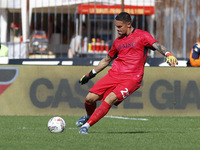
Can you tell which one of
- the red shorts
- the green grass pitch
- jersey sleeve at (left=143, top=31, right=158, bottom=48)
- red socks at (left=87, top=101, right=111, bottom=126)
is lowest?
the green grass pitch

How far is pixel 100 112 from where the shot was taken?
8.40 m

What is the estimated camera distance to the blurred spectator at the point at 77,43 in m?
17.7

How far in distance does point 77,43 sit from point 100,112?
10.0 meters

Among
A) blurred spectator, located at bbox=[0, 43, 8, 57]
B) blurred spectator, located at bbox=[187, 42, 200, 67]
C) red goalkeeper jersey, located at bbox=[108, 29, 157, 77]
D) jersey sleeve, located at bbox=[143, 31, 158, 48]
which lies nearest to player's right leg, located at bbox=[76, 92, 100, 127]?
red goalkeeper jersey, located at bbox=[108, 29, 157, 77]

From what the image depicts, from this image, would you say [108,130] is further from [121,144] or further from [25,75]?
[25,75]

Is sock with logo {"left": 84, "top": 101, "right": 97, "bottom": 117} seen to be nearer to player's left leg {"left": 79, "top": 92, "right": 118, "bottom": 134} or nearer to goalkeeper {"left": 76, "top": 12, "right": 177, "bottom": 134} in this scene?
goalkeeper {"left": 76, "top": 12, "right": 177, "bottom": 134}

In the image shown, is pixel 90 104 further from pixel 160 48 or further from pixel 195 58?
pixel 195 58

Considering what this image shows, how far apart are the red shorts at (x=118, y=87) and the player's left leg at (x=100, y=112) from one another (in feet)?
0.28

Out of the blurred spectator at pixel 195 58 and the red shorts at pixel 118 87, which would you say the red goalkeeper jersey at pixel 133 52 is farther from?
the blurred spectator at pixel 195 58

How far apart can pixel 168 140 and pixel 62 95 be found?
190 inches

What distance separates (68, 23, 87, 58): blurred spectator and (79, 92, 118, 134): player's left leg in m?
8.72

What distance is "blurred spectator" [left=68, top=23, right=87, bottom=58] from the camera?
58.1 feet

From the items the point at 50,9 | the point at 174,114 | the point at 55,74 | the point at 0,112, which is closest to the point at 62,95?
the point at 55,74

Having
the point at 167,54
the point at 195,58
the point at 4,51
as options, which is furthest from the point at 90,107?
the point at 4,51
